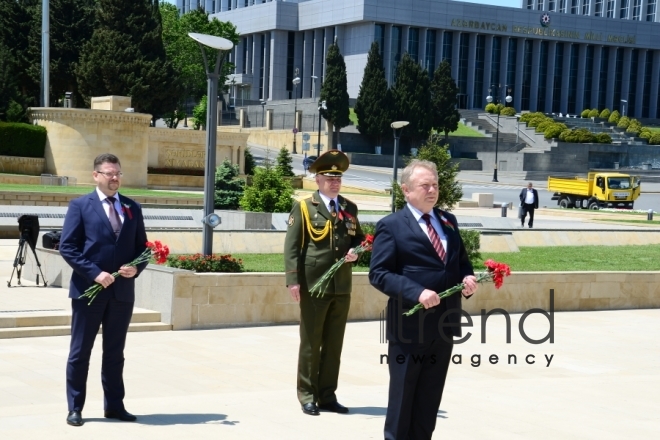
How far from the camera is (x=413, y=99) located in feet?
254

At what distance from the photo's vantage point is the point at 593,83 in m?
108

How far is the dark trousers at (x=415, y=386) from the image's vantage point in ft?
20.0

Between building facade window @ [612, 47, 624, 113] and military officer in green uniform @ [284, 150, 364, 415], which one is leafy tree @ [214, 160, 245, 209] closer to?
military officer in green uniform @ [284, 150, 364, 415]

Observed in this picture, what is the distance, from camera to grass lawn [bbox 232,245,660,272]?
1755 cm

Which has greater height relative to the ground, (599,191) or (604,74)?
(604,74)

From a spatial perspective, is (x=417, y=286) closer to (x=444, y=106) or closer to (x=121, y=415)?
(x=121, y=415)

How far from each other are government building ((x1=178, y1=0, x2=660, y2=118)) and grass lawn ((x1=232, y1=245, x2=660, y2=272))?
238 ft

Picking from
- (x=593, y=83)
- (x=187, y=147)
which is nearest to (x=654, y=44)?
(x=593, y=83)

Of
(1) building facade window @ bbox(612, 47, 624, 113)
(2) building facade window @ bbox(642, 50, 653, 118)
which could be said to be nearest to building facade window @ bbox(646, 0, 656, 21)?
(2) building facade window @ bbox(642, 50, 653, 118)

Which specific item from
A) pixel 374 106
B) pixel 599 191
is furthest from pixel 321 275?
pixel 374 106

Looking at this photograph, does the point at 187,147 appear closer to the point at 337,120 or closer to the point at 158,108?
the point at 158,108

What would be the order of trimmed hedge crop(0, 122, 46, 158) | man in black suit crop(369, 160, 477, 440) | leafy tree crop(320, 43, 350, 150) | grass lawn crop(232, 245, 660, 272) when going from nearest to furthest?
man in black suit crop(369, 160, 477, 440)
grass lawn crop(232, 245, 660, 272)
trimmed hedge crop(0, 122, 46, 158)
leafy tree crop(320, 43, 350, 150)

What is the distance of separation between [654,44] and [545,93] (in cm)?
1307

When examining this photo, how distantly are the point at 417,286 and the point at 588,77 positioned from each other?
348 ft
